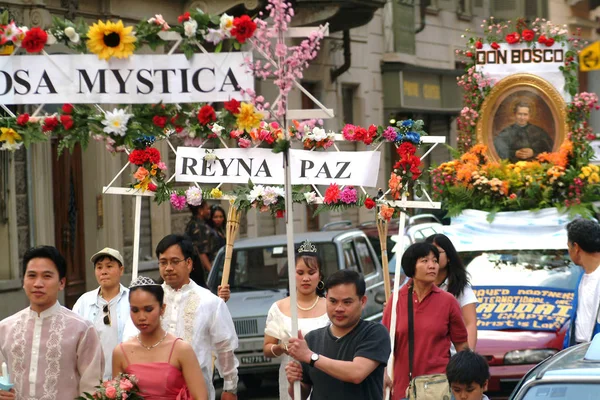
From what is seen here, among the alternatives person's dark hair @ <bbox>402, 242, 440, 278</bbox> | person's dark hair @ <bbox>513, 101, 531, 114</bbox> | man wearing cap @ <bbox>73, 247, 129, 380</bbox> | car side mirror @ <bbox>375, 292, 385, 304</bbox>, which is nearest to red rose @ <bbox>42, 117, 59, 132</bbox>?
man wearing cap @ <bbox>73, 247, 129, 380</bbox>

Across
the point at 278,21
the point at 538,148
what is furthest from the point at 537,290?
the point at 278,21

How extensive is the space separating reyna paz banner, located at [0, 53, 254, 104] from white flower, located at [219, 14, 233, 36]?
15 cm

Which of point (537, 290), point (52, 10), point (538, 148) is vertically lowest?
point (537, 290)

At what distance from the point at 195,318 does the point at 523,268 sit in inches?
216

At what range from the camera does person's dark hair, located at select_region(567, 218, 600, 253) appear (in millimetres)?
8836

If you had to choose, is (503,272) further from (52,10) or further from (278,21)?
(52,10)

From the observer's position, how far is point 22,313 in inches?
271

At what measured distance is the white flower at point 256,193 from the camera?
371 inches

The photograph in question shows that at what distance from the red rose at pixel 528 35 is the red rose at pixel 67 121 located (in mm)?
8824

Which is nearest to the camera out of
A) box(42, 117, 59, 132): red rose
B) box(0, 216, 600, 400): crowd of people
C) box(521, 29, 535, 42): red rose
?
box(0, 216, 600, 400): crowd of people

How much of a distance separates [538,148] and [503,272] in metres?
3.32

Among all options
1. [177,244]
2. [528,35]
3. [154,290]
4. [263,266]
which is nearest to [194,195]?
[177,244]

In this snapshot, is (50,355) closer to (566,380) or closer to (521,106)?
(566,380)

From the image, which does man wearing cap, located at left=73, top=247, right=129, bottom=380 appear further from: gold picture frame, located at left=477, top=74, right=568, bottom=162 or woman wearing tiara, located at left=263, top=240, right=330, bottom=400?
gold picture frame, located at left=477, top=74, right=568, bottom=162
